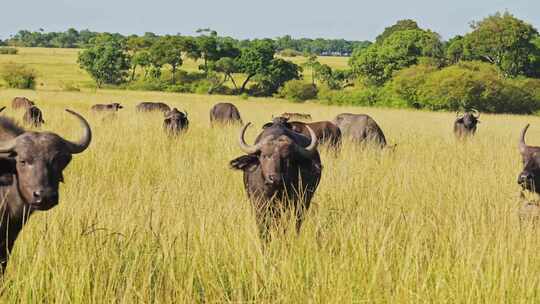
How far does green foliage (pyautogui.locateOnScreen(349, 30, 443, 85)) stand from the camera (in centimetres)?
6556

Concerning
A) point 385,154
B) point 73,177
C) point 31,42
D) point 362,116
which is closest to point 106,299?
point 73,177

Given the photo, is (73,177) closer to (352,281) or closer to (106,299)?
(106,299)

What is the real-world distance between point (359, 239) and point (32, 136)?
2482mm

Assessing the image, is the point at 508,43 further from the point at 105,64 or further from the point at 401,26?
the point at 105,64

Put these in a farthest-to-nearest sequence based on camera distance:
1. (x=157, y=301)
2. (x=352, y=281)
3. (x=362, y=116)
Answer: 1. (x=362, y=116)
2. (x=352, y=281)
3. (x=157, y=301)

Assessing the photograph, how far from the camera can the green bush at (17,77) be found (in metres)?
57.0

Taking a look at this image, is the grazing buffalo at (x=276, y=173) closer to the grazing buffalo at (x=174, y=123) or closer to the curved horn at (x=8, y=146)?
the curved horn at (x=8, y=146)

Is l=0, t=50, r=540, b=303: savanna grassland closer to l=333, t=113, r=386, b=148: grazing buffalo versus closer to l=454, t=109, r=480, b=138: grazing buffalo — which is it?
l=333, t=113, r=386, b=148: grazing buffalo

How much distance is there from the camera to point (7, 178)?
453 cm


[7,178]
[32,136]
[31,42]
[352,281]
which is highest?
[31,42]

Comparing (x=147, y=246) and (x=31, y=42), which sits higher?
(x=31, y=42)

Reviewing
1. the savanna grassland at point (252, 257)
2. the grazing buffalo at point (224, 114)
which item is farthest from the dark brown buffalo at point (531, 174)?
the grazing buffalo at point (224, 114)

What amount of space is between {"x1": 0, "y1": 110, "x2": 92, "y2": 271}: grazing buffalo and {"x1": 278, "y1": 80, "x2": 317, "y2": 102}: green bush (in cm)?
5852

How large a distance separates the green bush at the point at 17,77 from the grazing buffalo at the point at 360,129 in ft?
157
